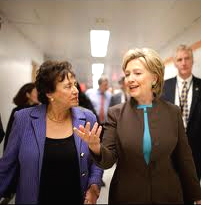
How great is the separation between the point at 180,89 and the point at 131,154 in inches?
24.7

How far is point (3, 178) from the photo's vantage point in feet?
3.53

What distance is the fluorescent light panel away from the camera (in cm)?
141

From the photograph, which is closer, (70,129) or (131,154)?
(131,154)

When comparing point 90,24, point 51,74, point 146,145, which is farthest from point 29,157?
point 90,24

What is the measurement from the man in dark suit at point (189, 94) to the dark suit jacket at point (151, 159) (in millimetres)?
298

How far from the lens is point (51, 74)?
3.70 feet

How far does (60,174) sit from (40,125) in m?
0.25

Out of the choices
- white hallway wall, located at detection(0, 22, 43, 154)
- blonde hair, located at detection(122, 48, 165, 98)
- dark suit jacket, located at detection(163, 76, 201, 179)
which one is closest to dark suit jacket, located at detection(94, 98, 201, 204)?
blonde hair, located at detection(122, 48, 165, 98)

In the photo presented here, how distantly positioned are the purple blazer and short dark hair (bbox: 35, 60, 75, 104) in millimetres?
114

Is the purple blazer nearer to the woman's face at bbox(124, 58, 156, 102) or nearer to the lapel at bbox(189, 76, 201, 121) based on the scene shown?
the woman's face at bbox(124, 58, 156, 102)

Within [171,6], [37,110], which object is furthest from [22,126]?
[171,6]

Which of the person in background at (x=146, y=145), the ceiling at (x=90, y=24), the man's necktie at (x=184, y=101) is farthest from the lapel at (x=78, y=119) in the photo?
the man's necktie at (x=184, y=101)

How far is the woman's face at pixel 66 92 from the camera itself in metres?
1.13

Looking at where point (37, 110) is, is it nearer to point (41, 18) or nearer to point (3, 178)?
point (3, 178)
